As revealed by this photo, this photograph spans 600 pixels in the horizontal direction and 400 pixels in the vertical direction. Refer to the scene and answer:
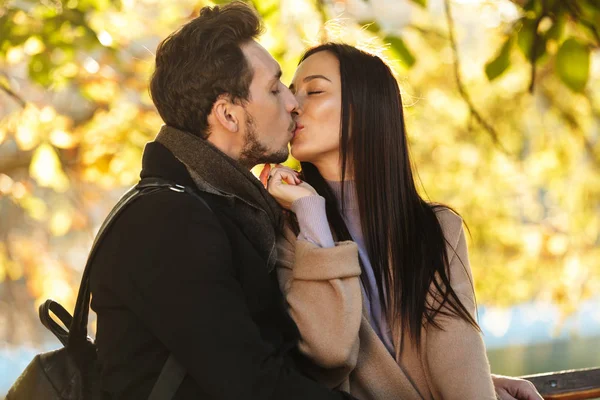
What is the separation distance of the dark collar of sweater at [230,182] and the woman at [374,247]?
0.33 feet

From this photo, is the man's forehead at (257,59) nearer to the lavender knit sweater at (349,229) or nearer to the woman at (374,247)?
the woman at (374,247)

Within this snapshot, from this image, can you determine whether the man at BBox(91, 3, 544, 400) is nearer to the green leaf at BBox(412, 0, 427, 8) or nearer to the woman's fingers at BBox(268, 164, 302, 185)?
the woman's fingers at BBox(268, 164, 302, 185)

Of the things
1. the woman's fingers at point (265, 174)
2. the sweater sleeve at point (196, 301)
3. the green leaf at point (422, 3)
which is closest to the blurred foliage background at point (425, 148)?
the green leaf at point (422, 3)

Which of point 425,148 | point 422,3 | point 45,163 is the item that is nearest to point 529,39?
point 422,3

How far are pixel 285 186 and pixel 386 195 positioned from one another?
1.14ft

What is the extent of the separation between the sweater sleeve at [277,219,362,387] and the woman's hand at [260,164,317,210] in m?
0.17

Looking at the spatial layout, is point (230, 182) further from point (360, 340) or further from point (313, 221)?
point (360, 340)

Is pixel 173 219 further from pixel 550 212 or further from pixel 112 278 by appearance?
pixel 550 212

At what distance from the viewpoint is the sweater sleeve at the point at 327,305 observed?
2092mm

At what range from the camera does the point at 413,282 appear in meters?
2.38

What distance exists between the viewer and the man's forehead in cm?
234

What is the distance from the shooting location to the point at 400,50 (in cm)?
312

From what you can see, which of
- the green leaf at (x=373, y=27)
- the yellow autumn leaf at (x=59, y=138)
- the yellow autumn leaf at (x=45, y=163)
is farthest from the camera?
the yellow autumn leaf at (x=59, y=138)

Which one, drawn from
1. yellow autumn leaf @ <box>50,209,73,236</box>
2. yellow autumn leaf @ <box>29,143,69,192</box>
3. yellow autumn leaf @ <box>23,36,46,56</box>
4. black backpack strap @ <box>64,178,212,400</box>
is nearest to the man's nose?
black backpack strap @ <box>64,178,212,400</box>
